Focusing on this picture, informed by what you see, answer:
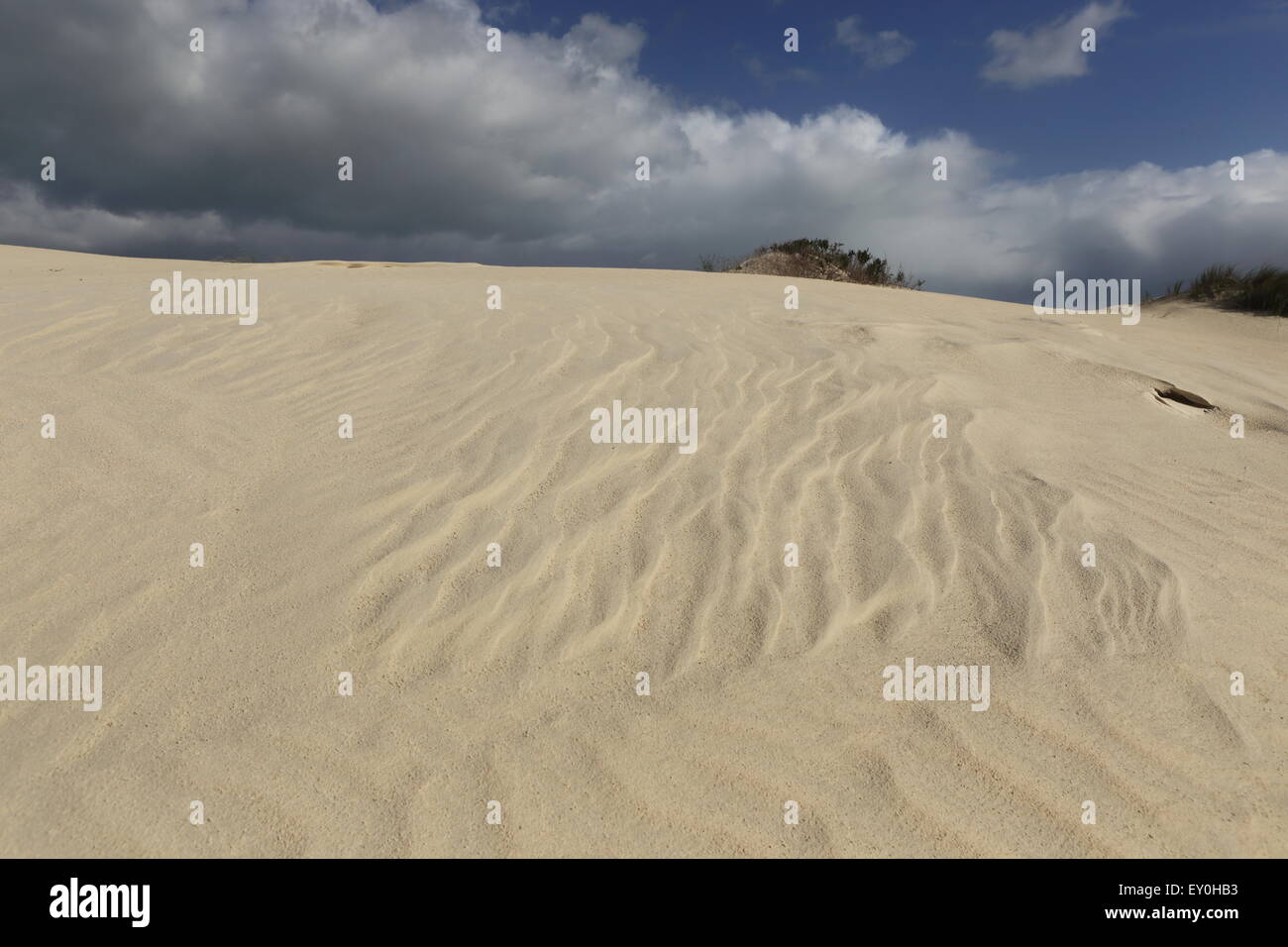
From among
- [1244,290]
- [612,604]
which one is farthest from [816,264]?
[612,604]

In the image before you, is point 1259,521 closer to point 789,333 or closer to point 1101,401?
point 1101,401

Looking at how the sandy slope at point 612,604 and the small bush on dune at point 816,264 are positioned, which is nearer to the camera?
the sandy slope at point 612,604

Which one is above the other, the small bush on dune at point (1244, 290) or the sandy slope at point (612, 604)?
the small bush on dune at point (1244, 290)

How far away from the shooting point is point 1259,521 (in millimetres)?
3795

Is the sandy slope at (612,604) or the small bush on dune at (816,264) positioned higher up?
the small bush on dune at (816,264)

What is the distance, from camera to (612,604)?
2.95 metres

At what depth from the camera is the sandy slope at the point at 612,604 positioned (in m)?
2.12

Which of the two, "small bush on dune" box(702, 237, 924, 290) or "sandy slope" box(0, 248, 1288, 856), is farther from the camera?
"small bush on dune" box(702, 237, 924, 290)

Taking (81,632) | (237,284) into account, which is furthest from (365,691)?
(237,284)

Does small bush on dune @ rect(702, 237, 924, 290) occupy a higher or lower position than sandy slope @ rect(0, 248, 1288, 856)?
higher

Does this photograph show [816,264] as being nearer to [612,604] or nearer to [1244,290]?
[1244,290]

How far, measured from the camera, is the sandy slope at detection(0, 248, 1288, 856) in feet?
6.95

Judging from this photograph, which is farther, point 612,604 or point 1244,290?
point 1244,290
